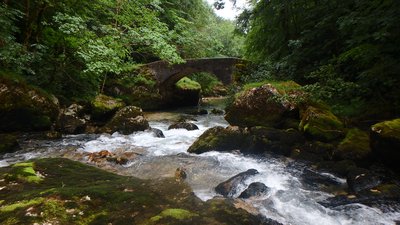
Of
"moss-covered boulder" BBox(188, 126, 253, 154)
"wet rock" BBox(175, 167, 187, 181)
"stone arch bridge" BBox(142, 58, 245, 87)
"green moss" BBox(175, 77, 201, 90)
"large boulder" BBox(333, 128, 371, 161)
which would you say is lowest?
"wet rock" BBox(175, 167, 187, 181)

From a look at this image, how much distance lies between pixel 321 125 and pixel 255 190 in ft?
10.3

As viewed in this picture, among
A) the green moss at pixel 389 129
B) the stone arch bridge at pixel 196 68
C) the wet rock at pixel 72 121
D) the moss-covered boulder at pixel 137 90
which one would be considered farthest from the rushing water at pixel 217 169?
the stone arch bridge at pixel 196 68

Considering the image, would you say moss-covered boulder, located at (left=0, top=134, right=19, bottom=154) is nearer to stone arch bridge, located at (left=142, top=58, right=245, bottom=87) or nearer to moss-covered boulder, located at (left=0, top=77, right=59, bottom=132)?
moss-covered boulder, located at (left=0, top=77, right=59, bottom=132)

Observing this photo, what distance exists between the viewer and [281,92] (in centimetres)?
822

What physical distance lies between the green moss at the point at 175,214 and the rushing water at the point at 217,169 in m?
0.97

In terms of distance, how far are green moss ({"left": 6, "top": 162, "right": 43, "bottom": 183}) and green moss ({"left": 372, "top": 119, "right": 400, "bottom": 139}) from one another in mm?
5756

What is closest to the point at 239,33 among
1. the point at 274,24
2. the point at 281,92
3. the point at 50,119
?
the point at 274,24

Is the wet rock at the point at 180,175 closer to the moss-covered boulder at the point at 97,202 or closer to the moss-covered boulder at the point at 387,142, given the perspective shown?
the moss-covered boulder at the point at 97,202

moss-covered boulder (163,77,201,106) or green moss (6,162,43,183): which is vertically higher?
moss-covered boulder (163,77,201,106)

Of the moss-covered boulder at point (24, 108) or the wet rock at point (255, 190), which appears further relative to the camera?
the moss-covered boulder at point (24, 108)

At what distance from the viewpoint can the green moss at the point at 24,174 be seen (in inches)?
166

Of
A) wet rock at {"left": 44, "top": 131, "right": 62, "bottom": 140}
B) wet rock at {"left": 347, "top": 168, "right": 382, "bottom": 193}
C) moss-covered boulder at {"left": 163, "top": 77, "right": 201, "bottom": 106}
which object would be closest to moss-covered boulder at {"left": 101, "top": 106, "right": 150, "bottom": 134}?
wet rock at {"left": 44, "top": 131, "right": 62, "bottom": 140}

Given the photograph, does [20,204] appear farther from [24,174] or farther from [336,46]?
[336,46]

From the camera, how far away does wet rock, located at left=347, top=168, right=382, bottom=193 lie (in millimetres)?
4824
